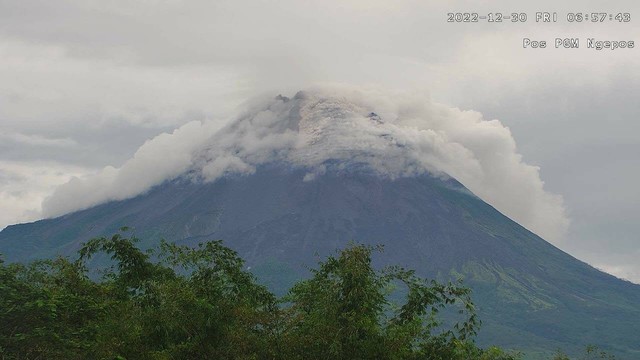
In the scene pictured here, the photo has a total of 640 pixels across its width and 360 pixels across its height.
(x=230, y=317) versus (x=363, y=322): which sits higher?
(x=230, y=317)

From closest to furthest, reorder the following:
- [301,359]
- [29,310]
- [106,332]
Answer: [301,359] → [106,332] → [29,310]

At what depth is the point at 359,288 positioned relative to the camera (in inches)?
983

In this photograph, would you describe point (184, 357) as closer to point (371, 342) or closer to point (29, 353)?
point (371, 342)

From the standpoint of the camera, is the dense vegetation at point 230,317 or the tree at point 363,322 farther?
the dense vegetation at point 230,317

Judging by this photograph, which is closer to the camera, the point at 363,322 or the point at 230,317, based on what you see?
the point at 363,322

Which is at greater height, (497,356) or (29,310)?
(29,310)

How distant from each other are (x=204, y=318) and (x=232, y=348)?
1371 mm

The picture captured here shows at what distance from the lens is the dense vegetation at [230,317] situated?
2475cm

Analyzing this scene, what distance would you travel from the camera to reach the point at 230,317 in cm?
2575

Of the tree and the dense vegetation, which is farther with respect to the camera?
the dense vegetation

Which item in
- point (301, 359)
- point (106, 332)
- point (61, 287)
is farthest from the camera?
point (61, 287)

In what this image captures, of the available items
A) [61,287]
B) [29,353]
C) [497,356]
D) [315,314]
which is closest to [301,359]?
[315,314]

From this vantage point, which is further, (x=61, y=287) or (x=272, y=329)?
(x=61, y=287)

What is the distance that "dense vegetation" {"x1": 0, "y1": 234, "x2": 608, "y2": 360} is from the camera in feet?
81.2
